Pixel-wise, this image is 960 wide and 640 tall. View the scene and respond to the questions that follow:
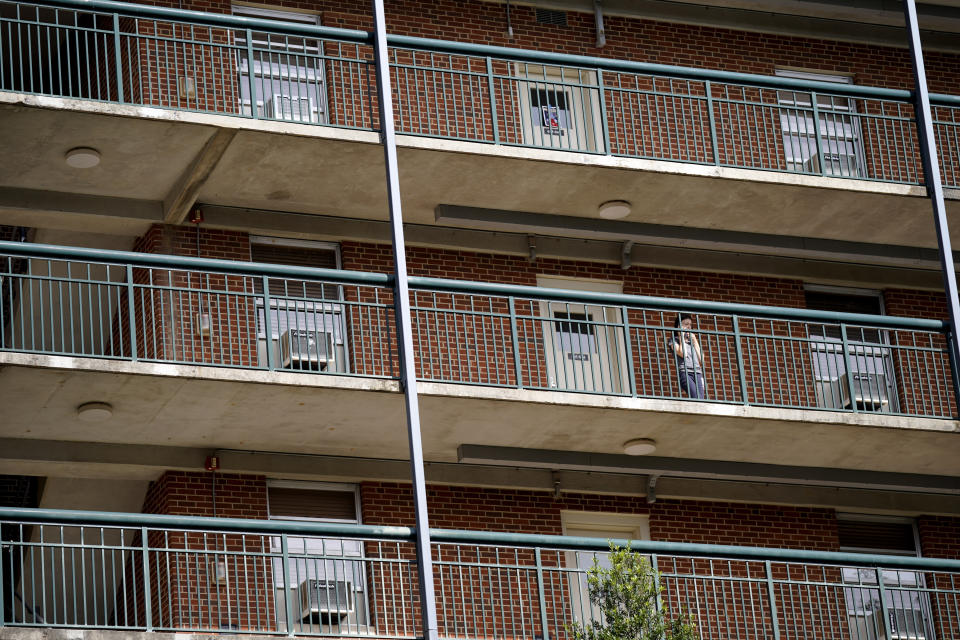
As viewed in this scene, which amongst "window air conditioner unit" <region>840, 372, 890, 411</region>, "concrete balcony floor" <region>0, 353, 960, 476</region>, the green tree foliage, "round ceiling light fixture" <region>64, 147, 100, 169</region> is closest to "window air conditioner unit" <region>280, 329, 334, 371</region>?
"concrete balcony floor" <region>0, 353, 960, 476</region>

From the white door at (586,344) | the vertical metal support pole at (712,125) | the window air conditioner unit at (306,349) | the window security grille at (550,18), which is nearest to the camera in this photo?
the window air conditioner unit at (306,349)

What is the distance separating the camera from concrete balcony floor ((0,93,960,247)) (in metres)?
17.9

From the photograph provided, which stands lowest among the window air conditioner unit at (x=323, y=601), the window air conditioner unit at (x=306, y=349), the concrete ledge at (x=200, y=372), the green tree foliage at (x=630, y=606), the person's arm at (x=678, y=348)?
the green tree foliage at (x=630, y=606)

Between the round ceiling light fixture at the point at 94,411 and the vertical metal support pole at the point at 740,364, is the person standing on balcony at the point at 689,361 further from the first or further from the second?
the round ceiling light fixture at the point at 94,411

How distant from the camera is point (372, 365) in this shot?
63.0ft

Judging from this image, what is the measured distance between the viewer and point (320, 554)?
1789cm

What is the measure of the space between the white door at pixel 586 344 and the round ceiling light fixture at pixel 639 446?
692mm

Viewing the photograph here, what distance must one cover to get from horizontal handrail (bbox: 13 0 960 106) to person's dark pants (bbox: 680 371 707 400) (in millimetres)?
3189

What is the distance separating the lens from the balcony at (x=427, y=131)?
712 inches

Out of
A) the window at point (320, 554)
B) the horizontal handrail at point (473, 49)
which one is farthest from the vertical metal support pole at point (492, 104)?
the window at point (320, 554)

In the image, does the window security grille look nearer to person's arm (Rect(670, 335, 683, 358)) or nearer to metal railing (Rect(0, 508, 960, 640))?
person's arm (Rect(670, 335, 683, 358))

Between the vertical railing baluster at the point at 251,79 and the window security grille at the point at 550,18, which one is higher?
the window security grille at the point at 550,18

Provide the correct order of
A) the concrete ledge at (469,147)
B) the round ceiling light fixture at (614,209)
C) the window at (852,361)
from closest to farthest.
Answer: the concrete ledge at (469,147)
the round ceiling light fixture at (614,209)
the window at (852,361)

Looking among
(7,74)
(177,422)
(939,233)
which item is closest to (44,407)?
(177,422)
